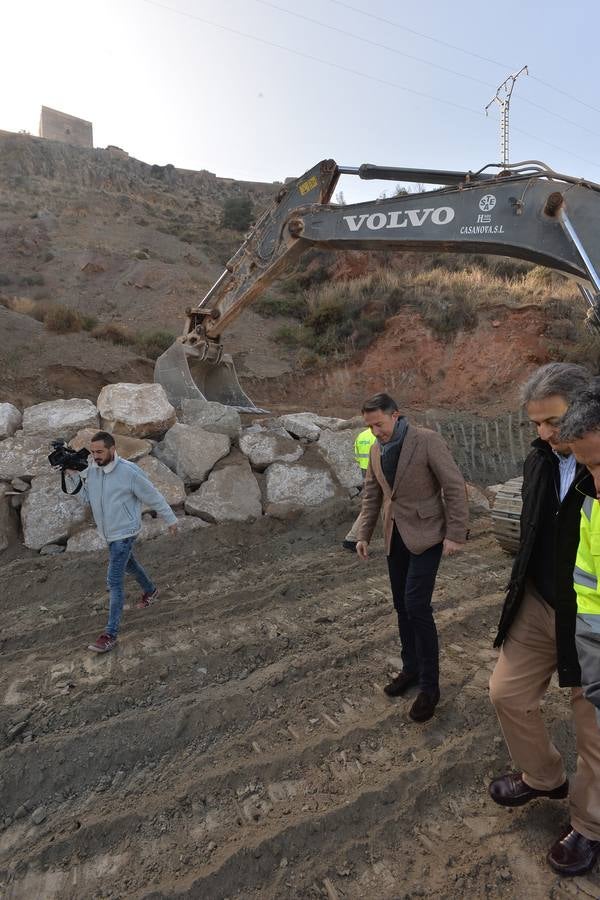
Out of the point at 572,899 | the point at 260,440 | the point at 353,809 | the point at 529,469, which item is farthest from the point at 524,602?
the point at 260,440

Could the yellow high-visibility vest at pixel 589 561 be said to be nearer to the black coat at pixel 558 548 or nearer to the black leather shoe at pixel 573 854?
the black coat at pixel 558 548

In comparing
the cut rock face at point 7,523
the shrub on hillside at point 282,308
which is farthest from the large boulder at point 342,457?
the shrub on hillside at point 282,308

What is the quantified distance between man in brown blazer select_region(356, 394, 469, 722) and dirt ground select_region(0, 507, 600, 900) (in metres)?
0.44

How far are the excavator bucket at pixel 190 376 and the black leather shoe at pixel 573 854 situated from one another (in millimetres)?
7389

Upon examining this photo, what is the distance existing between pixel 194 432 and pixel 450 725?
5.18 meters

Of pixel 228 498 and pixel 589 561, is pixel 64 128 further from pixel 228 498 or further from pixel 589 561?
pixel 589 561

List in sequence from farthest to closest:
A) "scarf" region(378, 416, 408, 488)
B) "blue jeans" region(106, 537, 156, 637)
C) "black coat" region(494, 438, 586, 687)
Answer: "blue jeans" region(106, 537, 156, 637), "scarf" region(378, 416, 408, 488), "black coat" region(494, 438, 586, 687)

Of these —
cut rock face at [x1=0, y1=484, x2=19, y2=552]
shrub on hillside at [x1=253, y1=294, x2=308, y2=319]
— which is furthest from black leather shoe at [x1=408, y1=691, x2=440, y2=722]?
shrub on hillside at [x1=253, y1=294, x2=308, y2=319]

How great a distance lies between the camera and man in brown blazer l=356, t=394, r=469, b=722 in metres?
3.22

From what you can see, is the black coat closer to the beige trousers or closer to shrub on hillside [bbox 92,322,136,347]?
the beige trousers

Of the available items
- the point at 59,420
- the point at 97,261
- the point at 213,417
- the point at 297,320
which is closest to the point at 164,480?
the point at 213,417

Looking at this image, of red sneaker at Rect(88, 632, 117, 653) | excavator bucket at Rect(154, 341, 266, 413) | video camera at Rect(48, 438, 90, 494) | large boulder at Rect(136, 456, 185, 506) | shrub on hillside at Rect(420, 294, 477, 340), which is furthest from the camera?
shrub on hillside at Rect(420, 294, 477, 340)

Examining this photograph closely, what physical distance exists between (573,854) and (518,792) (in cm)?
34

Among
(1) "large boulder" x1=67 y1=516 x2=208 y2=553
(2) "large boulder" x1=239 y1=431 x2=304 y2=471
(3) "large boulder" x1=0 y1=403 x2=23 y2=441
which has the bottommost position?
(1) "large boulder" x1=67 y1=516 x2=208 y2=553
